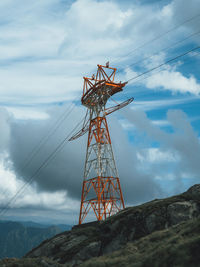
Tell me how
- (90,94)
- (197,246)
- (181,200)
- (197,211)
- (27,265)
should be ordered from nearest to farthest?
(197,246), (27,265), (197,211), (181,200), (90,94)

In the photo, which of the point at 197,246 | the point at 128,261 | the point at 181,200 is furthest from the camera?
the point at 181,200

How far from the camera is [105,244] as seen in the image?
35594 mm

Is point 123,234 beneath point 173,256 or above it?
above

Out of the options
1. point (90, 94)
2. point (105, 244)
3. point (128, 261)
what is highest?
point (90, 94)

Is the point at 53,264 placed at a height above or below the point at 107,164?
below

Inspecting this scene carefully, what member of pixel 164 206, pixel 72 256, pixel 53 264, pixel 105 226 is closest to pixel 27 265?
pixel 53 264

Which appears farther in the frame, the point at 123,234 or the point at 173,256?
the point at 123,234

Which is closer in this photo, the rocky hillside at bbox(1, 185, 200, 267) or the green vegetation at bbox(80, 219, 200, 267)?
the green vegetation at bbox(80, 219, 200, 267)

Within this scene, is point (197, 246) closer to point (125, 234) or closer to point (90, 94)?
point (125, 234)

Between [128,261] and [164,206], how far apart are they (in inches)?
632

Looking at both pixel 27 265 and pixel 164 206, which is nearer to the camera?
pixel 27 265

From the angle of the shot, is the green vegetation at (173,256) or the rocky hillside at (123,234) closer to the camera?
the green vegetation at (173,256)

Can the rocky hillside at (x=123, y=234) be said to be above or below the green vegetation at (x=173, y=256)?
above

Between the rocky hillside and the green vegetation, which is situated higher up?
the rocky hillside
